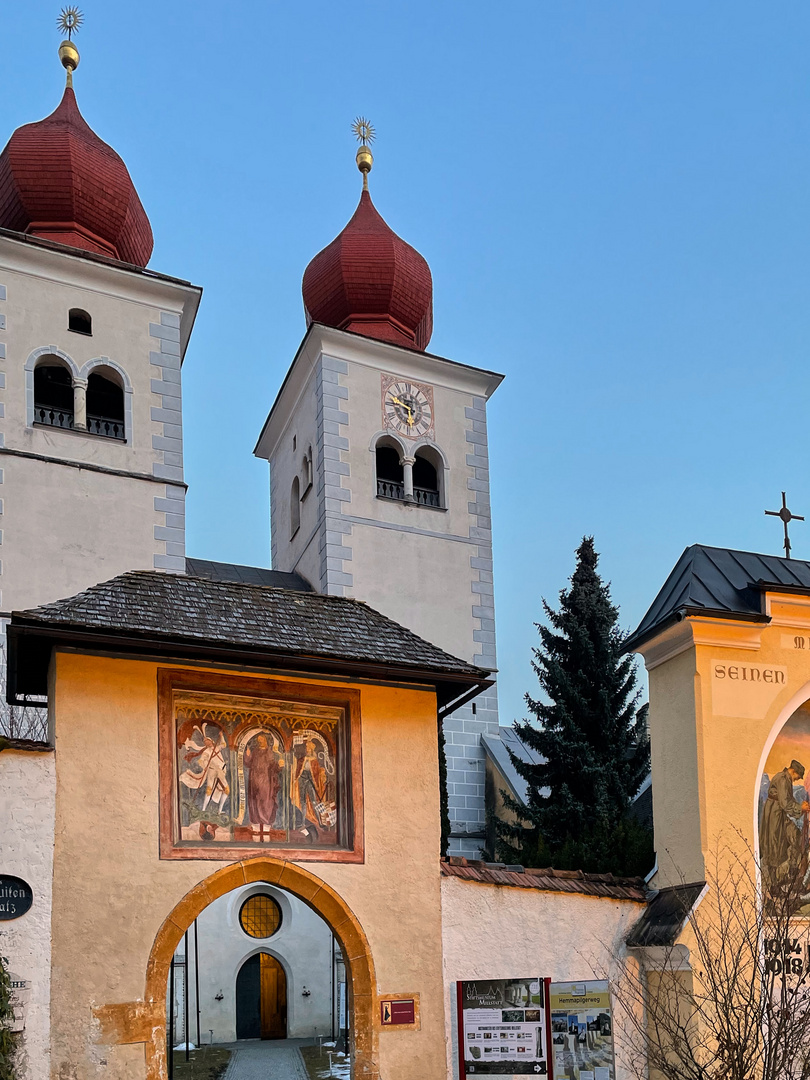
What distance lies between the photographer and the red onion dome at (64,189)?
26.1m

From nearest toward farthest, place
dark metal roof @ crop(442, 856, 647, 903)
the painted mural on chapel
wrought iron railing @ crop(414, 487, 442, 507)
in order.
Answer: the painted mural on chapel
dark metal roof @ crop(442, 856, 647, 903)
wrought iron railing @ crop(414, 487, 442, 507)

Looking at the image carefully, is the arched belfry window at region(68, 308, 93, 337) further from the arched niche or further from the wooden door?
the arched niche

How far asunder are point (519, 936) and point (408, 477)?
16391mm

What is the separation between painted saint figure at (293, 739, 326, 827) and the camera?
12.0 meters

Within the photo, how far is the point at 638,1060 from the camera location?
490 inches

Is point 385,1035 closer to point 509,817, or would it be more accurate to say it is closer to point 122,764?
point 122,764

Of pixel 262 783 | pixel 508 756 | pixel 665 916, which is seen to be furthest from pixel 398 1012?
pixel 508 756

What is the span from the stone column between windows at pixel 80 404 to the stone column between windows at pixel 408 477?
22.2 feet

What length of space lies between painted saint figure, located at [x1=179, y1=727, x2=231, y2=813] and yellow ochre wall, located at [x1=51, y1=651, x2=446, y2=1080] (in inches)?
14.0

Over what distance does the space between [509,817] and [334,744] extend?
13753mm

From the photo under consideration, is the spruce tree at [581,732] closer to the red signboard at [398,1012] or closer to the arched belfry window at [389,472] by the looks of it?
the arched belfry window at [389,472]

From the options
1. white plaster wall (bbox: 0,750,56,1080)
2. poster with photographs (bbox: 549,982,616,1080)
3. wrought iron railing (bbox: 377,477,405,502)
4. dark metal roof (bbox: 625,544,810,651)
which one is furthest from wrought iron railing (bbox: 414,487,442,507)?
white plaster wall (bbox: 0,750,56,1080)

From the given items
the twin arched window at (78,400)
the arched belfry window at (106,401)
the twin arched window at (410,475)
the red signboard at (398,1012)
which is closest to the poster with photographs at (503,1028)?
the red signboard at (398,1012)

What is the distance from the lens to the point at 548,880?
12734mm
